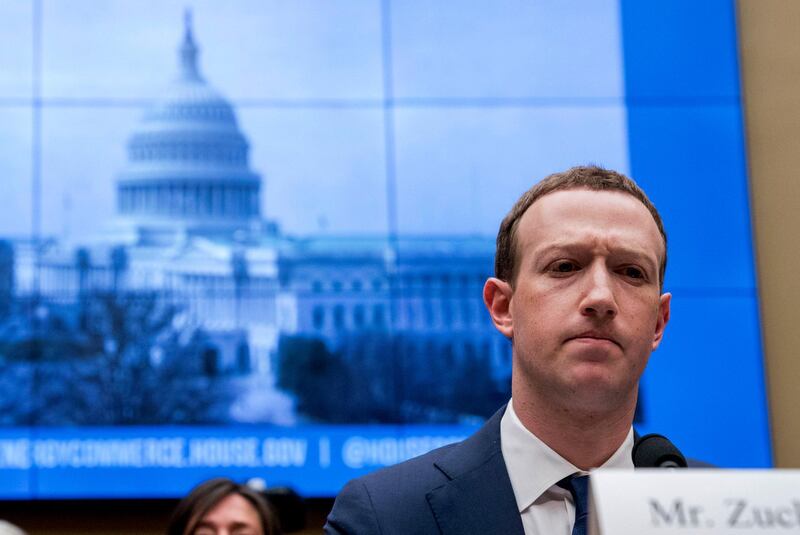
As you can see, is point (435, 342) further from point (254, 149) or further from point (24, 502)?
point (24, 502)

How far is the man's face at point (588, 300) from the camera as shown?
1.64m

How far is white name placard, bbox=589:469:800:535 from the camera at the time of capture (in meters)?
1.15

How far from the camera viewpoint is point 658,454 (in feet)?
4.79

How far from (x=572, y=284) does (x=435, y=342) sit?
3.91 metres

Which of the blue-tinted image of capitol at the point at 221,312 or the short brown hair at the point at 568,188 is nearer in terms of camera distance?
the short brown hair at the point at 568,188

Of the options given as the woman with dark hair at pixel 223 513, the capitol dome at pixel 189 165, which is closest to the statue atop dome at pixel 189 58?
the capitol dome at pixel 189 165

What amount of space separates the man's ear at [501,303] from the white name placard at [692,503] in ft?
2.23

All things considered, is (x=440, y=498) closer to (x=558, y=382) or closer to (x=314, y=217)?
(x=558, y=382)

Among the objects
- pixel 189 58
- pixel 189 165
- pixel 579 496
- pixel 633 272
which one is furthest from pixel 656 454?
pixel 189 58

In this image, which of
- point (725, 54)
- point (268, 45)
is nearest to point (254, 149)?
point (268, 45)

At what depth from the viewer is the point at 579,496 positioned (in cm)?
166

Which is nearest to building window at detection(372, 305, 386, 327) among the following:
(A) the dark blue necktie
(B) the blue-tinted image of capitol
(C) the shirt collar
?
(B) the blue-tinted image of capitol

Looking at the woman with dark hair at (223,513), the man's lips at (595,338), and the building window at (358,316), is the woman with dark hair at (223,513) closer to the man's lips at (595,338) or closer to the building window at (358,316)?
the building window at (358,316)

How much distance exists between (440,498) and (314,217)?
3959mm
